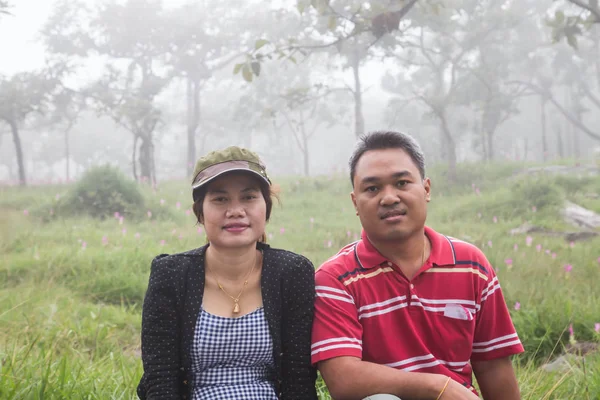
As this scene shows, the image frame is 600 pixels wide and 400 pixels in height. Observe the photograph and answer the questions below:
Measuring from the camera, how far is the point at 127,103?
50.4ft

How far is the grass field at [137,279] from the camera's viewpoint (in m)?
2.78

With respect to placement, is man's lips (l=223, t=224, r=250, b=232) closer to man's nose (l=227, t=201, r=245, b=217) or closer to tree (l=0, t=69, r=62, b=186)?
man's nose (l=227, t=201, r=245, b=217)

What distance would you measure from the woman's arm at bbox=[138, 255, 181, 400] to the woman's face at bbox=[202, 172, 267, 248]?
9.8 inches

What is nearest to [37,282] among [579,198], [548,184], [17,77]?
[548,184]

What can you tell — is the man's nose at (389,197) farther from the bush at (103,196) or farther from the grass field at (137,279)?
the bush at (103,196)

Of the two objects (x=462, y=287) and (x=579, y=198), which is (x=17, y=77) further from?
(x=462, y=287)

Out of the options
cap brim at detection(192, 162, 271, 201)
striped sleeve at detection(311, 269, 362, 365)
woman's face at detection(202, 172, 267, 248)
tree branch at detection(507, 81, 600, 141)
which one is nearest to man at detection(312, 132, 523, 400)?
striped sleeve at detection(311, 269, 362, 365)

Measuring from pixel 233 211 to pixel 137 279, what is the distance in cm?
340

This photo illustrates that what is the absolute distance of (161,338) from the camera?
2.07 m

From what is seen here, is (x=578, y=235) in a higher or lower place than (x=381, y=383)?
lower

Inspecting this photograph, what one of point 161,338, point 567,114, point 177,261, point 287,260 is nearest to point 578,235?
point 287,260

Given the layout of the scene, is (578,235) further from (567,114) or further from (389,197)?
→ (567,114)

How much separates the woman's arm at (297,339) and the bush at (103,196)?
7.06 meters

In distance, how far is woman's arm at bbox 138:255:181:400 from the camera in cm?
204
